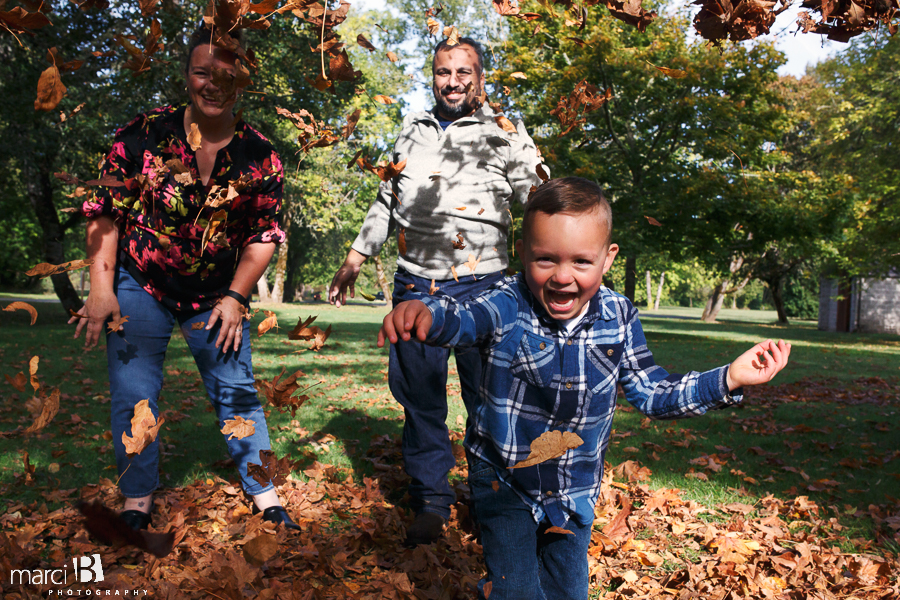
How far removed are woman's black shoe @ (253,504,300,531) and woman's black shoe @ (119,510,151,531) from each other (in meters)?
0.56

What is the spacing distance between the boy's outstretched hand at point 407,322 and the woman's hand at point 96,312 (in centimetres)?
173

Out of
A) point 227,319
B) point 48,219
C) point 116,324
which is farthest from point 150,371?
point 48,219

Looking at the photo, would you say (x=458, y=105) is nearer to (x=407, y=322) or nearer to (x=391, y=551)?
(x=407, y=322)

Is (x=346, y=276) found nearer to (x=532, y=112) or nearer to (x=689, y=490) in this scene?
(x=689, y=490)

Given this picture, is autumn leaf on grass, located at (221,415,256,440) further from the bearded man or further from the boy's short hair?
the boy's short hair

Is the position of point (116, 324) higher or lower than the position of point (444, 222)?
lower

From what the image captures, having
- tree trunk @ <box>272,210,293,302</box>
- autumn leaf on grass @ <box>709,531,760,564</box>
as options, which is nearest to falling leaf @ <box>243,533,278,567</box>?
autumn leaf on grass @ <box>709,531,760,564</box>

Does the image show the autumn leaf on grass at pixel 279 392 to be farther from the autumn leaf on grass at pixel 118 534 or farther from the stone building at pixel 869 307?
the stone building at pixel 869 307

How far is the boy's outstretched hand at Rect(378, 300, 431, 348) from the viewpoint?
1.68 m

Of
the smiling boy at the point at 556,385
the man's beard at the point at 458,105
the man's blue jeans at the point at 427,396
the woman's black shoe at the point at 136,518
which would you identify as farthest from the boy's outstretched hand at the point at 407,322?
the woman's black shoe at the point at 136,518

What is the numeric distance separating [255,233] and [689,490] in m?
3.14

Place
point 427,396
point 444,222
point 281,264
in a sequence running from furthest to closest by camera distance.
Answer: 1. point 281,264
2. point 427,396
3. point 444,222

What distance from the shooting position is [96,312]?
9.14 ft

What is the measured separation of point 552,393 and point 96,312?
6.87ft
